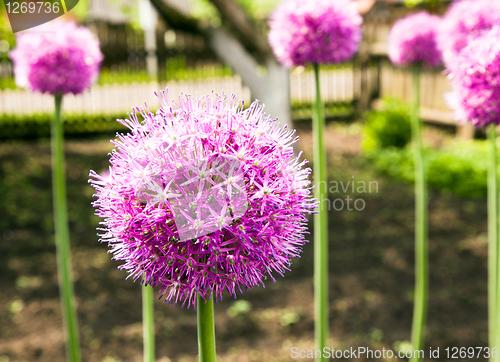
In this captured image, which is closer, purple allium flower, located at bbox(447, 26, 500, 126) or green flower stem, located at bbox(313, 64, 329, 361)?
purple allium flower, located at bbox(447, 26, 500, 126)

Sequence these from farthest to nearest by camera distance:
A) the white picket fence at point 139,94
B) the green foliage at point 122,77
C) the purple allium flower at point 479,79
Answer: the green foliage at point 122,77 → the white picket fence at point 139,94 → the purple allium flower at point 479,79

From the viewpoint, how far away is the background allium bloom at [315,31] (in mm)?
2562

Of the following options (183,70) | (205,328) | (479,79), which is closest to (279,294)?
(479,79)

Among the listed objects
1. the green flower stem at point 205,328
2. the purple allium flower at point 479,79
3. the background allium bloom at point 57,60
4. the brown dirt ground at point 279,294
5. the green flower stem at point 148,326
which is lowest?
the brown dirt ground at point 279,294

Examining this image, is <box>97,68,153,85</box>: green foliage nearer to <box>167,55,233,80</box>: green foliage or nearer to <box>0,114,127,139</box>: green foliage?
<box>167,55,233,80</box>: green foliage

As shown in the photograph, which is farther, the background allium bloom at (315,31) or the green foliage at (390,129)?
the green foliage at (390,129)

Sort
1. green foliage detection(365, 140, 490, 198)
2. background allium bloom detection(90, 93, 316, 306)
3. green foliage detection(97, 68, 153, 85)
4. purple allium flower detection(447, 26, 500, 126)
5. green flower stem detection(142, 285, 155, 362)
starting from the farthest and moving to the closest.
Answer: green foliage detection(97, 68, 153, 85), green foliage detection(365, 140, 490, 198), green flower stem detection(142, 285, 155, 362), purple allium flower detection(447, 26, 500, 126), background allium bloom detection(90, 93, 316, 306)

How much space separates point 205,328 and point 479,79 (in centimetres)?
156

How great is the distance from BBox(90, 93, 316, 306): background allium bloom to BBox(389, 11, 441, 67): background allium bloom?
2.56 m

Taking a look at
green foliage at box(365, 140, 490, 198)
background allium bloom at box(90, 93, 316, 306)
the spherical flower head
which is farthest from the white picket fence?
background allium bloom at box(90, 93, 316, 306)

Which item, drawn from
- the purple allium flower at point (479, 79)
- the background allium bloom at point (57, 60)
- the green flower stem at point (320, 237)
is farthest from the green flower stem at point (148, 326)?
the purple allium flower at point (479, 79)

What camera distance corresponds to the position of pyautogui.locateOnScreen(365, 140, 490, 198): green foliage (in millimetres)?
7469

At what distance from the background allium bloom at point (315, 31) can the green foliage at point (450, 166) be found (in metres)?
5.53

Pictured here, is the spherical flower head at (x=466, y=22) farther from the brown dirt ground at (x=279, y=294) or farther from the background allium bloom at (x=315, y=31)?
the brown dirt ground at (x=279, y=294)
